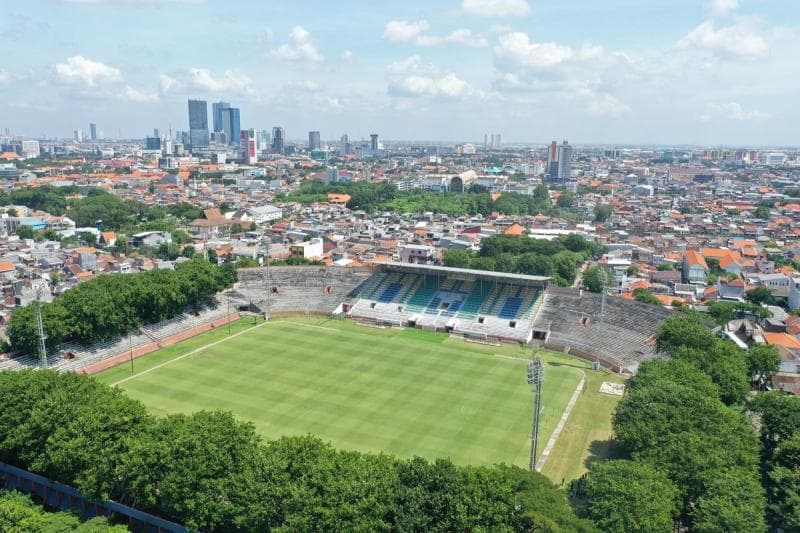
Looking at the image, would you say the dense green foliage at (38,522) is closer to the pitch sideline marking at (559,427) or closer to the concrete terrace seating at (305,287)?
the pitch sideline marking at (559,427)

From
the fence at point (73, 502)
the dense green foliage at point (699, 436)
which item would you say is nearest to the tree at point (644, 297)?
the dense green foliage at point (699, 436)

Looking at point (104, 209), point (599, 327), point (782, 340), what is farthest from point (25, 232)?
point (782, 340)

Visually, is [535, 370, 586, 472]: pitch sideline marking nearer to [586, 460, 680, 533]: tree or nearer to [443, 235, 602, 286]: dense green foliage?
[586, 460, 680, 533]: tree

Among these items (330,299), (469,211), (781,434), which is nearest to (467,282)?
(330,299)

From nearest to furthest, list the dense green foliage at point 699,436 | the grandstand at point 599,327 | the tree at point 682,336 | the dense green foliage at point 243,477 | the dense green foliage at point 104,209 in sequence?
the dense green foliage at point 243,477 → the dense green foliage at point 699,436 → the tree at point 682,336 → the grandstand at point 599,327 → the dense green foliage at point 104,209

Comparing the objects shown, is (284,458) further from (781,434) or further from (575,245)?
(575,245)

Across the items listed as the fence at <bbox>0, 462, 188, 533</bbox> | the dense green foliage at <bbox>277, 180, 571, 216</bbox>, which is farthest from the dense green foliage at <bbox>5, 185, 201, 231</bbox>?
the fence at <bbox>0, 462, 188, 533</bbox>

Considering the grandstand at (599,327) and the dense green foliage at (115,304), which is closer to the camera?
the dense green foliage at (115,304)
